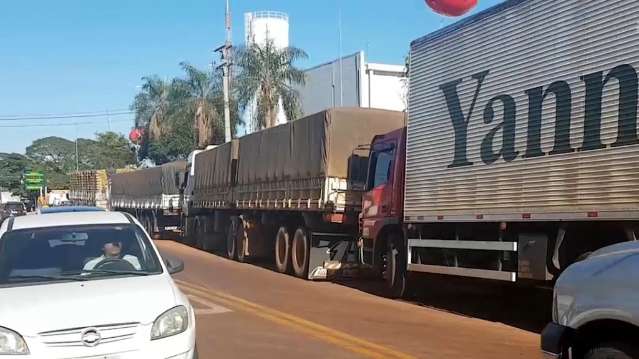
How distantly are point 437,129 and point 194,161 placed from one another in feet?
59.3

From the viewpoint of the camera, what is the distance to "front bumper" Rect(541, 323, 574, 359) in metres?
5.03

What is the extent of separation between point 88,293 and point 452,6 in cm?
1233

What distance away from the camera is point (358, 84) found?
165 feet

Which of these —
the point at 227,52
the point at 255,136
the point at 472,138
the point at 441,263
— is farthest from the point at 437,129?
the point at 227,52

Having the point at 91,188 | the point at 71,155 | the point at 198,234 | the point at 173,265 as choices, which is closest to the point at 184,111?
the point at 91,188

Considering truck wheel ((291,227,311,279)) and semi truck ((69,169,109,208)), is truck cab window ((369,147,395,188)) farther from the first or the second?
semi truck ((69,169,109,208))

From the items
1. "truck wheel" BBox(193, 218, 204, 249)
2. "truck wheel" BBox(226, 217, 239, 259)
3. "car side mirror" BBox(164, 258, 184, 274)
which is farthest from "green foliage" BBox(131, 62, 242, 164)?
"car side mirror" BBox(164, 258, 184, 274)

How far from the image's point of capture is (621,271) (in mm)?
4520

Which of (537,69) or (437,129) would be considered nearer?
(537,69)

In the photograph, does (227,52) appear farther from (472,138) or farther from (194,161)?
(472,138)

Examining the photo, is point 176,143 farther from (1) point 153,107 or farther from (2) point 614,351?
(2) point 614,351

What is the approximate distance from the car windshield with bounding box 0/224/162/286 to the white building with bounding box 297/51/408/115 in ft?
140

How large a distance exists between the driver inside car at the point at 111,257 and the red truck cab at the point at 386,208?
7.34m

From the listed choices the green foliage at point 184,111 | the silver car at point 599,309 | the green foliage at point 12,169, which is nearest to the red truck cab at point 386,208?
the silver car at point 599,309
